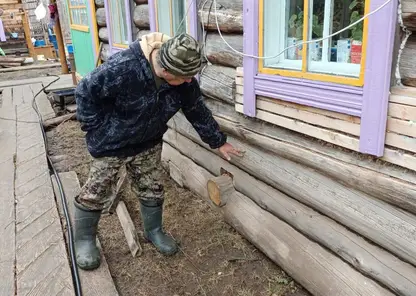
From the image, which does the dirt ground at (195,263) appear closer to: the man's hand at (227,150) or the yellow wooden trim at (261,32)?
the man's hand at (227,150)

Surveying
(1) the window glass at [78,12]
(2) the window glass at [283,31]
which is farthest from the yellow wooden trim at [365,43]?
(1) the window glass at [78,12]

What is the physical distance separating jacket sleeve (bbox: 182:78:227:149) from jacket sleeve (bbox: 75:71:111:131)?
538 millimetres

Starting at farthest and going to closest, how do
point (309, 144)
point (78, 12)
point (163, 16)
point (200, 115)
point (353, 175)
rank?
point (78, 12) → point (163, 16) → point (200, 115) → point (309, 144) → point (353, 175)

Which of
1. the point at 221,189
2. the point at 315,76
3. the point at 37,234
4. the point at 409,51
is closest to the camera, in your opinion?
the point at 409,51

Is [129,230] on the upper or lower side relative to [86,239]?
lower

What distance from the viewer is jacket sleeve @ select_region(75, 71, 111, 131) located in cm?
257

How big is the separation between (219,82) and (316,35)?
3.46 ft

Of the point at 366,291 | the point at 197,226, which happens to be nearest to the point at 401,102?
the point at 366,291

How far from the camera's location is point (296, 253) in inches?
113

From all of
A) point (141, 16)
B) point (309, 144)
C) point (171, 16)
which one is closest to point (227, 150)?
point (309, 144)

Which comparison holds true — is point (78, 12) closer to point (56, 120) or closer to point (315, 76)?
point (56, 120)

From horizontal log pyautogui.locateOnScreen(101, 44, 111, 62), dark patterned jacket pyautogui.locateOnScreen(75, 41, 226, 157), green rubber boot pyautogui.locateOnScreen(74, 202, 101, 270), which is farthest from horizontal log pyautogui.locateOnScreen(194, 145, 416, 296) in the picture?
horizontal log pyautogui.locateOnScreen(101, 44, 111, 62)

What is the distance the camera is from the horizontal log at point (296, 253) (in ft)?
8.08

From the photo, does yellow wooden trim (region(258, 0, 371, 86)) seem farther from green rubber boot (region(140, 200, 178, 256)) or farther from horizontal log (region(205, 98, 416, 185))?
green rubber boot (region(140, 200, 178, 256))
